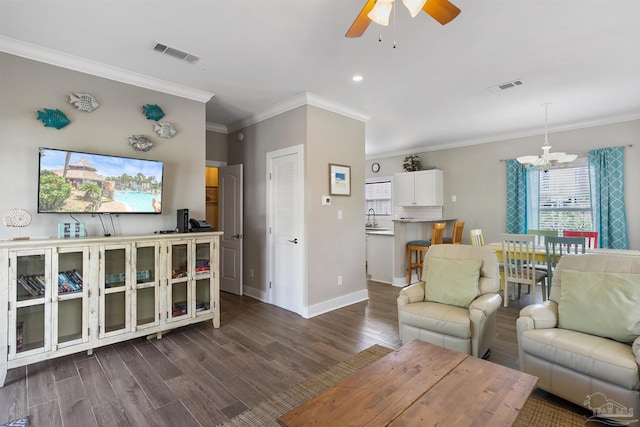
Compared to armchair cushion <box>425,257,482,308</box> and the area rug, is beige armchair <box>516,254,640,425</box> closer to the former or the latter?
the area rug

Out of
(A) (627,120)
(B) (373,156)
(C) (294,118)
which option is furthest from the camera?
(B) (373,156)

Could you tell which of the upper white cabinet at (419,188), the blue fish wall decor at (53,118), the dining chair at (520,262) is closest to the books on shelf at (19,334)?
the blue fish wall decor at (53,118)

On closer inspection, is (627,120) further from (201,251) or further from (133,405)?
(133,405)

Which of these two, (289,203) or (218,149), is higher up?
(218,149)

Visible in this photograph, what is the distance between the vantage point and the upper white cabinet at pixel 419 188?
6.45 m

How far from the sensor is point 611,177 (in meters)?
4.59

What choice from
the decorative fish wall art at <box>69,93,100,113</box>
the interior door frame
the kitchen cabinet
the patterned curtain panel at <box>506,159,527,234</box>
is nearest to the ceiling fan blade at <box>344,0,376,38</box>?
the interior door frame

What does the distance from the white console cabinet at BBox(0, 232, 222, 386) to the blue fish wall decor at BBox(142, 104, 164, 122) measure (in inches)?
52.2

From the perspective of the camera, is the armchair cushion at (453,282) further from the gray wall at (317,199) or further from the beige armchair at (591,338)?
the gray wall at (317,199)

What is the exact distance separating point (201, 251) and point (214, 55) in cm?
199

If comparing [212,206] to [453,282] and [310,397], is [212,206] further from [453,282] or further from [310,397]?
[453,282]

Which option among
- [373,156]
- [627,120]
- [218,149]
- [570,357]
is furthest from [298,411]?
[373,156]

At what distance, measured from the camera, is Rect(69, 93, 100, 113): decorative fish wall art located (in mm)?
2891

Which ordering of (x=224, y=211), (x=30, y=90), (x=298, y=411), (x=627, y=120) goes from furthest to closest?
1. (x=224, y=211)
2. (x=627, y=120)
3. (x=30, y=90)
4. (x=298, y=411)
